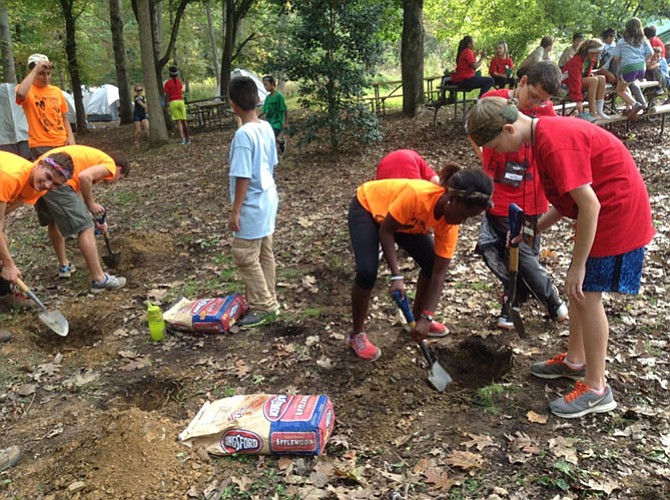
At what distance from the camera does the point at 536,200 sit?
3.95 meters

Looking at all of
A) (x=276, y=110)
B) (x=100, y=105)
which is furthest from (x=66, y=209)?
(x=100, y=105)

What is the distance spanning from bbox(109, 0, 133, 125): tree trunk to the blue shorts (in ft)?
65.2

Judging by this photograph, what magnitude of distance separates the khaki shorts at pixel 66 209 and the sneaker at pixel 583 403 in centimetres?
453

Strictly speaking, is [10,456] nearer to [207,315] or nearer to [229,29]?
[207,315]

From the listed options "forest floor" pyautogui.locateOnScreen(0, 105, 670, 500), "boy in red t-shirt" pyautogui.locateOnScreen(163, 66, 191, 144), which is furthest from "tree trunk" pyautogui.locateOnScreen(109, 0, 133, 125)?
"forest floor" pyautogui.locateOnScreen(0, 105, 670, 500)

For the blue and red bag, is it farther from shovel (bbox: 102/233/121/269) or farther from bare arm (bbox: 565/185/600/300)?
bare arm (bbox: 565/185/600/300)

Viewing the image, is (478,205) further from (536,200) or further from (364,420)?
(364,420)

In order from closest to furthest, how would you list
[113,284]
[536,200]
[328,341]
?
[536,200]
[328,341]
[113,284]

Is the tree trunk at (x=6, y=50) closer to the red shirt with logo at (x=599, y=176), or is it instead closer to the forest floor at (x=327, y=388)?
the forest floor at (x=327, y=388)

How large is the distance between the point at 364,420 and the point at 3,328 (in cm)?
347

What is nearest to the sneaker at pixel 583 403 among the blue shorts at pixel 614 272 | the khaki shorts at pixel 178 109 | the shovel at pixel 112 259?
the blue shorts at pixel 614 272

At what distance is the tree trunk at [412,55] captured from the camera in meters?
13.2

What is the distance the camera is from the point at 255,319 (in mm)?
4730

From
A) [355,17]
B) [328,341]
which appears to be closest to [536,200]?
[328,341]
